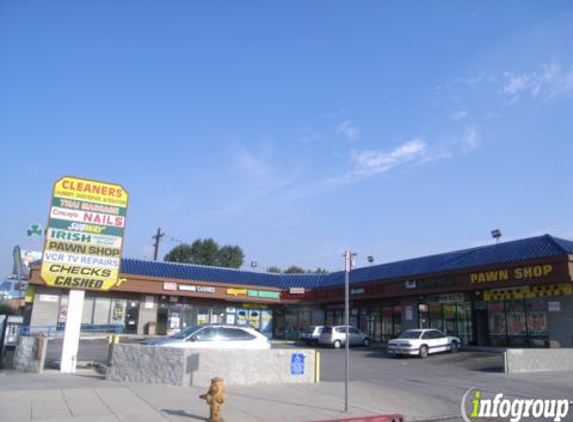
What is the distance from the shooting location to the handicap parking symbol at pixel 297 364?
619 inches

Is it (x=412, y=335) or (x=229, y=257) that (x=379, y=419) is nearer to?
(x=412, y=335)

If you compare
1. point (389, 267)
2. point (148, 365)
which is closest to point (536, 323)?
point (389, 267)

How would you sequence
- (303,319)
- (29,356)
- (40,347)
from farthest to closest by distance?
(303,319) < (29,356) < (40,347)

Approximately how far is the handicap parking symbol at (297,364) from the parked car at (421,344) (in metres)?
12.4

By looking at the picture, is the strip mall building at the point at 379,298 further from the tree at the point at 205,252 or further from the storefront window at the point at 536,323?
the tree at the point at 205,252

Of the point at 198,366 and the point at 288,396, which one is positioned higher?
the point at 198,366

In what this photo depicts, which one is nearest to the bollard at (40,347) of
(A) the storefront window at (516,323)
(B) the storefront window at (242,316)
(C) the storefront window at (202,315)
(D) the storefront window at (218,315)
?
(A) the storefront window at (516,323)

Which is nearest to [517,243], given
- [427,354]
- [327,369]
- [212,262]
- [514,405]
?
[427,354]

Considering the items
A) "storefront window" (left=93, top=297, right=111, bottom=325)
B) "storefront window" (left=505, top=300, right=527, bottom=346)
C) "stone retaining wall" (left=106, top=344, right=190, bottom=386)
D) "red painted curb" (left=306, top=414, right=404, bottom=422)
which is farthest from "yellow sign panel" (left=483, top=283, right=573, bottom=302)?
"storefront window" (left=93, top=297, right=111, bottom=325)

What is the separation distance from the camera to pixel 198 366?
13.9 meters

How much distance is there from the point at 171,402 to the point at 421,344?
18347 millimetres

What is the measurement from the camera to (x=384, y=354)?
2950 centimetres

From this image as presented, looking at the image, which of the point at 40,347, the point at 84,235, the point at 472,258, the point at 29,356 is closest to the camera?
the point at 40,347

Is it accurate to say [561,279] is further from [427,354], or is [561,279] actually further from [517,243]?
[427,354]
